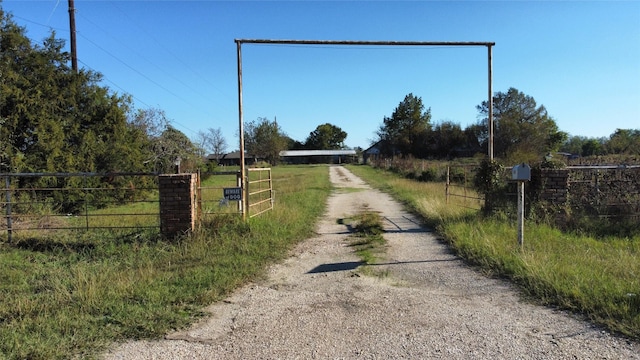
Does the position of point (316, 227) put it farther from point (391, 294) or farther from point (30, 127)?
point (30, 127)

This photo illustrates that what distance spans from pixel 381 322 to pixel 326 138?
125 meters

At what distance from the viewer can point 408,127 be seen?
7556 cm

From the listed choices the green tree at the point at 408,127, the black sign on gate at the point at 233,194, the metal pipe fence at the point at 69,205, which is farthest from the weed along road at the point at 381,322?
the green tree at the point at 408,127

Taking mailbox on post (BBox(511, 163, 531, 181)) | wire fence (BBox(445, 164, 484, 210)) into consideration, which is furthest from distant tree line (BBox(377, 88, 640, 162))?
mailbox on post (BBox(511, 163, 531, 181))

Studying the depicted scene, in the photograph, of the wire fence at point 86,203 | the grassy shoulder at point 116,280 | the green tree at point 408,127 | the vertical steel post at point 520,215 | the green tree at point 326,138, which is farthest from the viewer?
the green tree at point 326,138

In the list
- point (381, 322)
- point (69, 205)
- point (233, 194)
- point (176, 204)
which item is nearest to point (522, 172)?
point (381, 322)

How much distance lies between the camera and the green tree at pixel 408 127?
72562mm

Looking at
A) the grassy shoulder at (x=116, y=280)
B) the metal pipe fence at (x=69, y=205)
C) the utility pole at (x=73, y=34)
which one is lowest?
the grassy shoulder at (x=116, y=280)

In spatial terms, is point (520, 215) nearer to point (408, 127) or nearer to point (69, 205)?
point (69, 205)

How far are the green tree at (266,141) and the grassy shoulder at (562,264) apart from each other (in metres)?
80.2

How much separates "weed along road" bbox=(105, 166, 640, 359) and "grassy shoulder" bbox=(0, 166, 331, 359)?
34cm

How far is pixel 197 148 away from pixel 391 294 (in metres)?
30.2

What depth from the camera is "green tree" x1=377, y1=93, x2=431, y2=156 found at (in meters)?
72.6

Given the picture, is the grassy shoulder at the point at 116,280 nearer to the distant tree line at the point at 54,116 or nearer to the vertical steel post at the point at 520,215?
the vertical steel post at the point at 520,215
